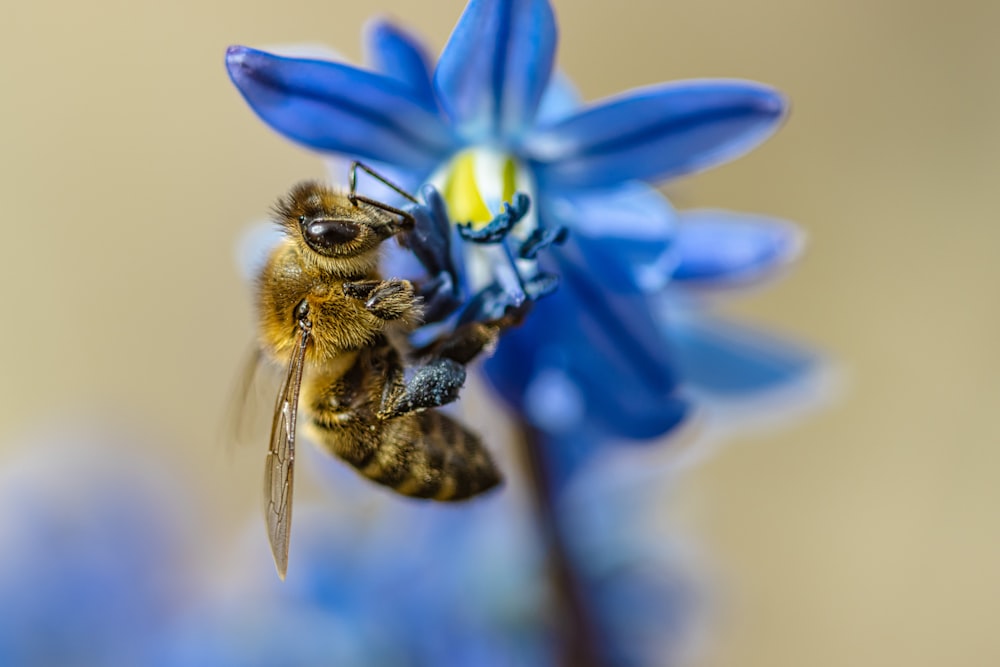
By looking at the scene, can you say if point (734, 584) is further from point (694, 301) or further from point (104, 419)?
point (104, 419)

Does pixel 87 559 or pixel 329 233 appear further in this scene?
pixel 87 559

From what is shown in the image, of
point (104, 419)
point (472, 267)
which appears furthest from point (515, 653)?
point (104, 419)

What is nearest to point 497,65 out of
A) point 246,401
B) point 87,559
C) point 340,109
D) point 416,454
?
point 340,109

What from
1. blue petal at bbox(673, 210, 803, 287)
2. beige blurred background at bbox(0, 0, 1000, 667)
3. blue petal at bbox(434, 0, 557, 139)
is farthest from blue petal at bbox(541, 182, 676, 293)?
beige blurred background at bbox(0, 0, 1000, 667)

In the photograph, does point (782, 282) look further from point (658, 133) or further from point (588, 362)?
point (658, 133)

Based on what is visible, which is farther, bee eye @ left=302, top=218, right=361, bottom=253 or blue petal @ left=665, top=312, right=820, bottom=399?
blue petal @ left=665, top=312, right=820, bottom=399

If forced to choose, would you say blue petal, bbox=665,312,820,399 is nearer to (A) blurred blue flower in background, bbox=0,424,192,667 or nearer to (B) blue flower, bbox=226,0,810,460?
(B) blue flower, bbox=226,0,810,460

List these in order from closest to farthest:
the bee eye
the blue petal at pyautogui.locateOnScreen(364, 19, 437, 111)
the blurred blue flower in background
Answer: the bee eye
the blue petal at pyautogui.locateOnScreen(364, 19, 437, 111)
the blurred blue flower in background
